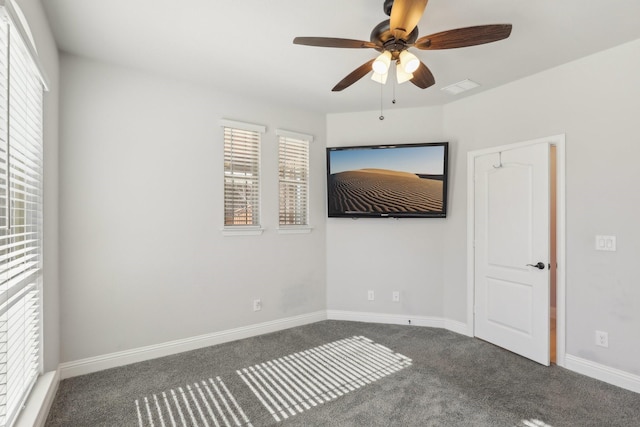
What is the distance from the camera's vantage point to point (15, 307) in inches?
70.5

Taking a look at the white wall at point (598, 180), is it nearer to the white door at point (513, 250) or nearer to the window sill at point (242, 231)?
the white door at point (513, 250)

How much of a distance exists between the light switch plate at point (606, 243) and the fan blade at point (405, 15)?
2.32 meters

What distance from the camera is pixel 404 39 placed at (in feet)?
6.25

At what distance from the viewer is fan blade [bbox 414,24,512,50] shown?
1.77m

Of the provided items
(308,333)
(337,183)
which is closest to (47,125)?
(337,183)

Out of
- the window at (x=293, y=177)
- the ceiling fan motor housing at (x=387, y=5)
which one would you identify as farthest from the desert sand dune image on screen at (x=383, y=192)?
the ceiling fan motor housing at (x=387, y=5)

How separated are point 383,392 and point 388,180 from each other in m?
2.27

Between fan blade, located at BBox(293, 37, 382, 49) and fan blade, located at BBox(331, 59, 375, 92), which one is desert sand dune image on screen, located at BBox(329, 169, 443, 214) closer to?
fan blade, located at BBox(331, 59, 375, 92)

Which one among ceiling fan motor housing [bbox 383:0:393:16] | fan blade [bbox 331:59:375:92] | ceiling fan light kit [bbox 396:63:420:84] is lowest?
ceiling fan light kit [bbox 396:63:420:84]

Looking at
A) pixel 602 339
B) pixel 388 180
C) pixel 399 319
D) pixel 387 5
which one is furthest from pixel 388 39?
pixel 399 319

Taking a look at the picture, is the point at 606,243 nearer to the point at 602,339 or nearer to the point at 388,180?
the point at 602,339

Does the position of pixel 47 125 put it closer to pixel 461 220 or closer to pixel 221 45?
pixel 221 45

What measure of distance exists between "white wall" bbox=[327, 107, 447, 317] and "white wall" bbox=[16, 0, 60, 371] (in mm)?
2734

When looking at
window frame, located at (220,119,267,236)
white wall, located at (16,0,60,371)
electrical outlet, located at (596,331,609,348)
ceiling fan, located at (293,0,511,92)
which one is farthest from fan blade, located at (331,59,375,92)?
electrical outlet, located at (596,331,609,348)
